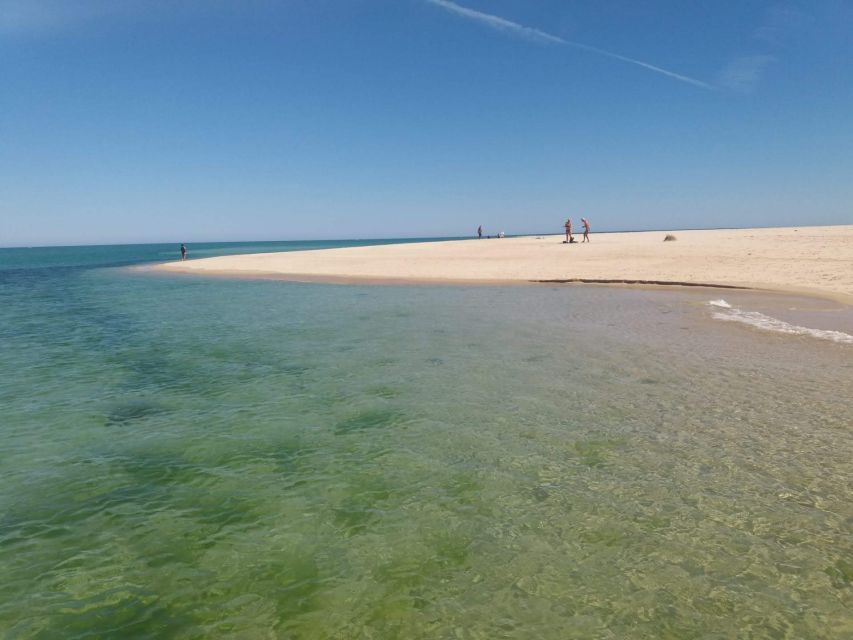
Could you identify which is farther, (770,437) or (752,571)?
(770,437)

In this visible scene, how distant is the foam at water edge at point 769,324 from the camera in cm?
1335

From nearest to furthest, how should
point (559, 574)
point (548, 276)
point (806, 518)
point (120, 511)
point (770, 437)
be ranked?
point (559, 574), point (806, 518), point (120, 511), point (770, 437), point (548, 276)

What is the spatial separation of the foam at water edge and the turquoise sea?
17 centimetres

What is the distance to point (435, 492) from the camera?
20.0ft

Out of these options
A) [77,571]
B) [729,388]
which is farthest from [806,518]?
[77,571]

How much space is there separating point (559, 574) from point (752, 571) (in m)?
1.80

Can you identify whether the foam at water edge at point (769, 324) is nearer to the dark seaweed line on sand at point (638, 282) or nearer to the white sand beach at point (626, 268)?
the white sand beach at point (626, 268)

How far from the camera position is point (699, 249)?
132 feet

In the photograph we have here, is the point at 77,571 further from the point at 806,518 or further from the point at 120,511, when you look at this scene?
the point at 806,518

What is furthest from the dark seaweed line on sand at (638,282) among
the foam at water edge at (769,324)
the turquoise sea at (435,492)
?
the turquoise sea at (435,492)

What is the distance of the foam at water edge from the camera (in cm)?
1335

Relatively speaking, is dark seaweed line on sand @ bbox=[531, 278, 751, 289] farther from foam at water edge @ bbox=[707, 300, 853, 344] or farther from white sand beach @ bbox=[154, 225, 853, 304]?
foam at water edge @ bbox=[707, 300, 853, 344]

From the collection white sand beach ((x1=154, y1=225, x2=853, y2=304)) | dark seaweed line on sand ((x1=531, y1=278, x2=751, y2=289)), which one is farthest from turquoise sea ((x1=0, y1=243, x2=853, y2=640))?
white sand beach ((x1=154, y1=225, x2=853, y2=304))

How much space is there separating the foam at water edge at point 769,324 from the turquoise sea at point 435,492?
0.57 feet
